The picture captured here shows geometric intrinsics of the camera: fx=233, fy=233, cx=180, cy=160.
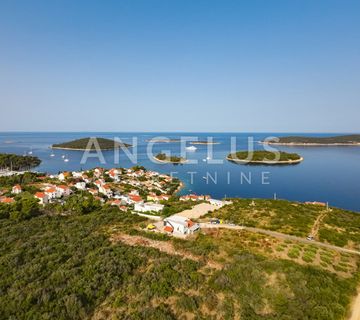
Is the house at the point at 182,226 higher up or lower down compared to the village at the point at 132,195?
higher up

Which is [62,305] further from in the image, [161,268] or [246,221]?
[246,221]

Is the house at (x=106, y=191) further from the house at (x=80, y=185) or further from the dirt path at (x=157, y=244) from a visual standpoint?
the dirt path at (x=157, y=244)

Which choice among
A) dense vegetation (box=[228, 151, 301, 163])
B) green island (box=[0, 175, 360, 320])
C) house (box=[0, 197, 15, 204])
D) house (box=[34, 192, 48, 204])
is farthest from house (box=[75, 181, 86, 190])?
dense vegetation (box=[228, 151, 301, 163])

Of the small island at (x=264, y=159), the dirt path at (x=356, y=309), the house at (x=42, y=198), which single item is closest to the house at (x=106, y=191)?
the house at (x=42, y=198)

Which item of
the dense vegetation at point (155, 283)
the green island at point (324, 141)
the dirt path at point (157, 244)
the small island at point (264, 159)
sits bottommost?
the small island at point (264, 159)

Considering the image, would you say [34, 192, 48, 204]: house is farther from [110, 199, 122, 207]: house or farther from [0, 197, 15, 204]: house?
[110, 199, 122, 207]: house

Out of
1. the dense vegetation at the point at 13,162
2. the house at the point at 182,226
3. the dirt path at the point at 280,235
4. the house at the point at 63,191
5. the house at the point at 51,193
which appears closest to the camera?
the dirt path at the point at 280,235
